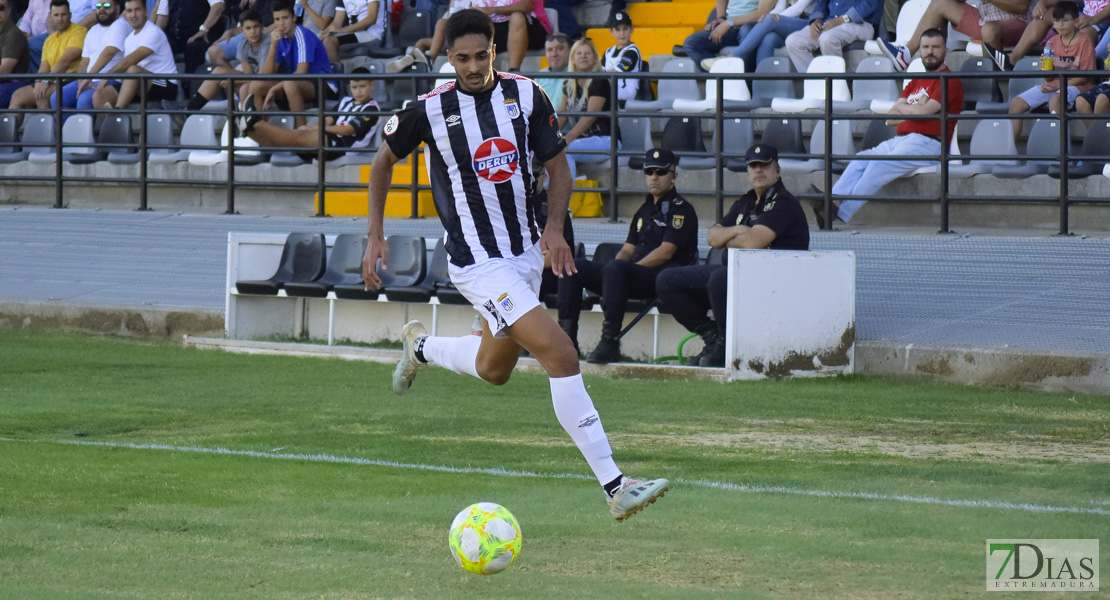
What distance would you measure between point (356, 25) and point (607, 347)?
9260mm

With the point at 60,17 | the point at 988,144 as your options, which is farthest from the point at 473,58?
the point at 60,17

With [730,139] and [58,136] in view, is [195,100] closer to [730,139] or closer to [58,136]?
[58,136]

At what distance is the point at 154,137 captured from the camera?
18.4 metres

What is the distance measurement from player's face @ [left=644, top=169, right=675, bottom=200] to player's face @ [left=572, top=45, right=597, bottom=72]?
4464 mm

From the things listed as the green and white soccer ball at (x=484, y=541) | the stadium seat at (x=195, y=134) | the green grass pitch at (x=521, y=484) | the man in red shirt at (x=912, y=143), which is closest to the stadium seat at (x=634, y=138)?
the man in red shirt at (x=912, y=143)

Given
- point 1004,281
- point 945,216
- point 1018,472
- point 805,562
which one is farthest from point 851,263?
point 805,562

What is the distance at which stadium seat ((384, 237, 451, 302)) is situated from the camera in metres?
12.2

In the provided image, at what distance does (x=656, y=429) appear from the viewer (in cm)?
860

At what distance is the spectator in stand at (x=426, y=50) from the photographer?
692 inches

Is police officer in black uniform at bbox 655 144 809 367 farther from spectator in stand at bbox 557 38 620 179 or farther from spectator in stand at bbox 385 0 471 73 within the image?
spectator in stand at bbox 385 0 471 73

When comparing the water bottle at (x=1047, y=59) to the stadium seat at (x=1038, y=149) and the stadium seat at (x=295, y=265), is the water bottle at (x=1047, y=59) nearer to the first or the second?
the stadium seat at (x=1038, y=149)

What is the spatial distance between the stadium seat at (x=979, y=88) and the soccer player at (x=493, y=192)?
29.8ft

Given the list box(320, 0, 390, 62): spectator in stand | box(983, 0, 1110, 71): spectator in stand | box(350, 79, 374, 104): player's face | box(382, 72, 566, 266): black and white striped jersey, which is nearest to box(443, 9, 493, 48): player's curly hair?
box(382, 72, 566, 266): black and white striped jersey

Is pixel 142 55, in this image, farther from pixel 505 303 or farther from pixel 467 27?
pixel 505 303
